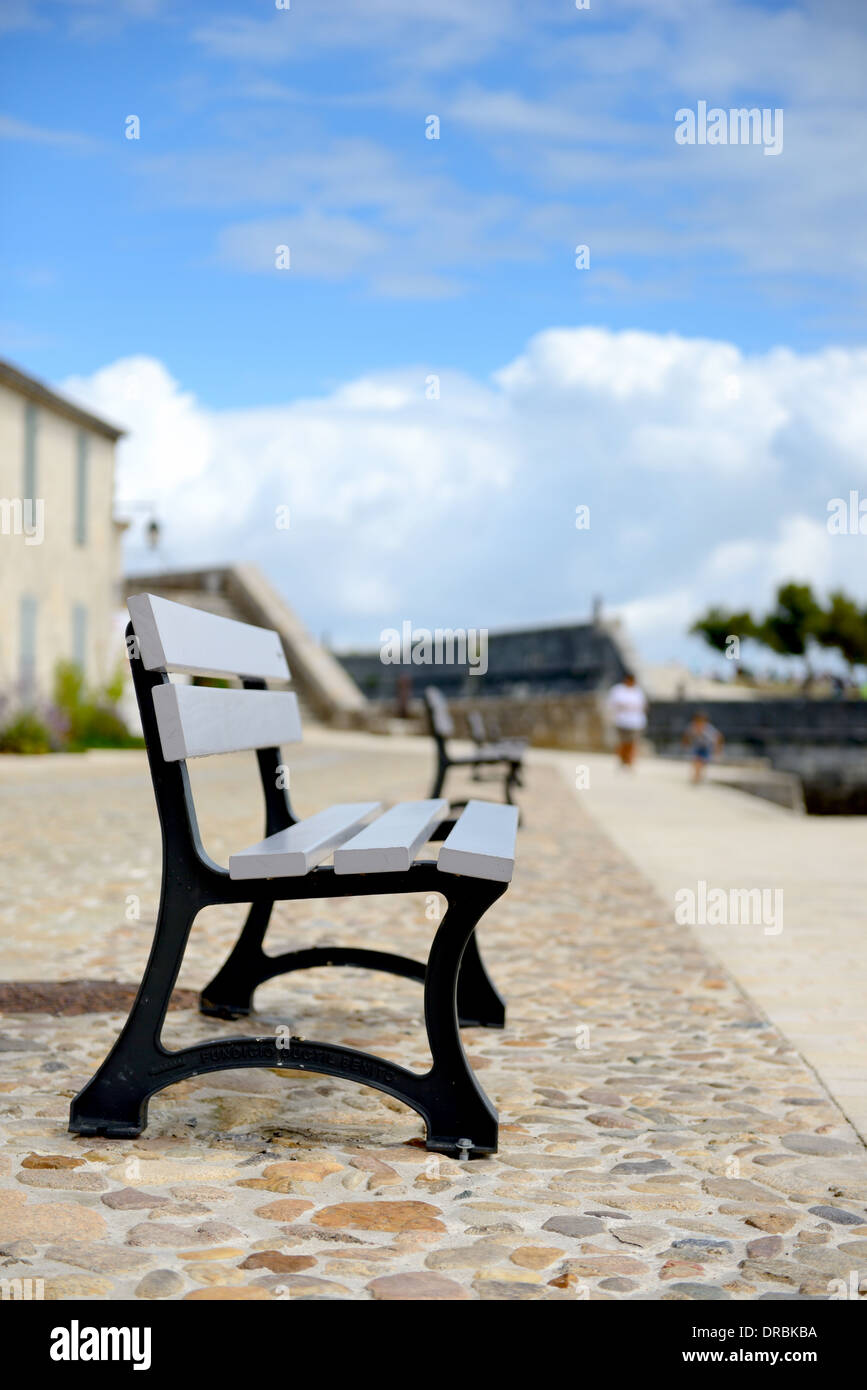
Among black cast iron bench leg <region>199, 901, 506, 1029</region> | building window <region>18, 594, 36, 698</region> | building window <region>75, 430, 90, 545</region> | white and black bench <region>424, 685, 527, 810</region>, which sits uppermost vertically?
building window <region>75, 430, 90, 545</region>

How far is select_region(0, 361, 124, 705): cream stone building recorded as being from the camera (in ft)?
69.2

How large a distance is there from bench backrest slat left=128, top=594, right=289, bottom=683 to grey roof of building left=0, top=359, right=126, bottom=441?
1853 centimetres

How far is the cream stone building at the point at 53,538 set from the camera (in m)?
21.1

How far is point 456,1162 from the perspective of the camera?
2619 millimetres

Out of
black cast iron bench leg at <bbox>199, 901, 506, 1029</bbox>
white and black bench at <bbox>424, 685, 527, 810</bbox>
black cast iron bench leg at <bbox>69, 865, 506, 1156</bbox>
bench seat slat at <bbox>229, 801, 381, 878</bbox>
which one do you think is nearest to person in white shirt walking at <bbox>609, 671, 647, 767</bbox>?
white and black bench at <bbox>424, 685, 527, 810</bbox>

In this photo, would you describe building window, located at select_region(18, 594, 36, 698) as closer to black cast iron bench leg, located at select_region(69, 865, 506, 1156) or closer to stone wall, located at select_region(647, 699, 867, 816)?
stone wall, located at select_region(647, 699, 867, 816)

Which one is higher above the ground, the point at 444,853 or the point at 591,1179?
the point at 444,853

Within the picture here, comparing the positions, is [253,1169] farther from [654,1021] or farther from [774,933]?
[774,933]

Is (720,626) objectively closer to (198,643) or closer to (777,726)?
(777,726)

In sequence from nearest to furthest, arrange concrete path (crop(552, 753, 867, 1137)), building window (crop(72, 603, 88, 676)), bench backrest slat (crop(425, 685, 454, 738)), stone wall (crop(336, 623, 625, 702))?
1. concrete path (crop(552, 753, 867, 1137))
2. bench backrest slat (crop(425, 685, 454, 738))
3. building window (crop(72, 603, 88, 676))
4. stone wall (crop(336, 623, 625, 702))

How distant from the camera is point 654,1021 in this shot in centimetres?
385

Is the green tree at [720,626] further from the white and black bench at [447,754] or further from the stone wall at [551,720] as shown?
the white and black bench at [447,754]
